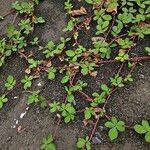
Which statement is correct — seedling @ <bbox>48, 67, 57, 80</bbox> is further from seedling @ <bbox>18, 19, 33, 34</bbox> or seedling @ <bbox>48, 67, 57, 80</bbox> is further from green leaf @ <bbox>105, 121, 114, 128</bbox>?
green leaf @ <bbox>105, 121, 114, 128</bbox>

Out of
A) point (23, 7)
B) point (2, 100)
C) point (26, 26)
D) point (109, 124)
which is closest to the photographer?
point (109, 124)

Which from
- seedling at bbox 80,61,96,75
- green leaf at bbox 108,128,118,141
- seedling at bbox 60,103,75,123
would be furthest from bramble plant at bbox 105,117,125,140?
seedling at bbox 80,61,96,75

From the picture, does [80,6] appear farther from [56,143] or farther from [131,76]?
[56,143]

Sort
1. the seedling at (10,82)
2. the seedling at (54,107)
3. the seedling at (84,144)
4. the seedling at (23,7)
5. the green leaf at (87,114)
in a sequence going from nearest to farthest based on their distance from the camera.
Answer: the seedling at (84,144) < the green leaf at (87,114) < the seedling at (54,107) < the seedling at (10,82) < the seedling at (23,7)

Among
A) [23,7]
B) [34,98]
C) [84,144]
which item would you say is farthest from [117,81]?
[23,7]

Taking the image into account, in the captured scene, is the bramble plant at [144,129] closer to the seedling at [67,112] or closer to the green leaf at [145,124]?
the green leaf at [145,124]

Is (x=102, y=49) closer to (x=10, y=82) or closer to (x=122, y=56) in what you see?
(x=122, y=56)

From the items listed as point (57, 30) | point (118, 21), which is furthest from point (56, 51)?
point (118, 21)

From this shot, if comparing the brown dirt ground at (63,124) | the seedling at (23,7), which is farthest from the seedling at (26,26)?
the brown dirt ground at (63,124)
